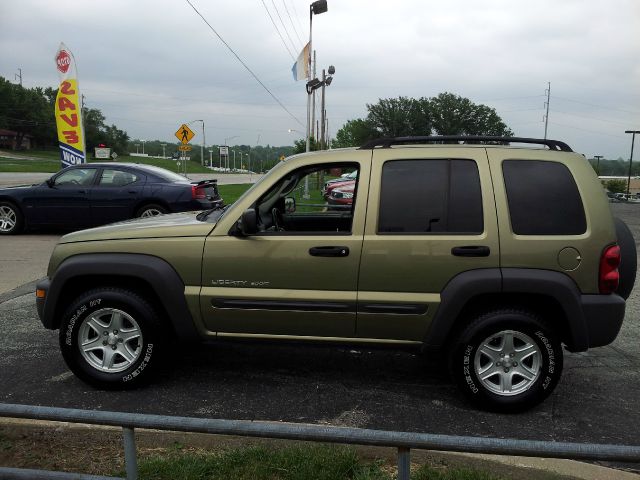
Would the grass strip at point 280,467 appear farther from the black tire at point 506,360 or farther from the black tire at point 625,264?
the black tire at point 625,264

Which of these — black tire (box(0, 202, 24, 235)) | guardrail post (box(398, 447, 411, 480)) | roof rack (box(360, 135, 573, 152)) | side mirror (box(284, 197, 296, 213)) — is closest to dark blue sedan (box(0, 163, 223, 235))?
black tire (box(0, 202, 24, 235))

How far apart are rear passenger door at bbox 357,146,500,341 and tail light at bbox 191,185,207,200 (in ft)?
25.2

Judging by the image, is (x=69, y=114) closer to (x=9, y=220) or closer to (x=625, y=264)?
(x=9, y=220)

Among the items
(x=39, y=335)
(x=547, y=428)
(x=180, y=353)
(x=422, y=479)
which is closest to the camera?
(x=422, y=479)

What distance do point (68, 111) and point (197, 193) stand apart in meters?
8.50

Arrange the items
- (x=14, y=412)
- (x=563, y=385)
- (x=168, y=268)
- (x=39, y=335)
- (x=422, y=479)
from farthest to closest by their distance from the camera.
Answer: (x=39, y=335) → (x=563, y=385) → (x=168, y=268) → (x=422, y=479) → (x=14, y=412)

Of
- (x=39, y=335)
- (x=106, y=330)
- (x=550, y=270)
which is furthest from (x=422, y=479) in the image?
(x=39, y=335)

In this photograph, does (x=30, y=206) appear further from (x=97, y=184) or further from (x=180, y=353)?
(x=180, y=353)

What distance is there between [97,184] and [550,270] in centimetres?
964

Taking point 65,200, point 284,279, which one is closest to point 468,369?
point 284,279

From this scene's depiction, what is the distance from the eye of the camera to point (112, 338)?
13.1 feet

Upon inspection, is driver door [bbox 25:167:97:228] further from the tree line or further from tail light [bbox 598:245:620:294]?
the tree line

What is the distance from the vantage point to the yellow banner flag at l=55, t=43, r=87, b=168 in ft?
55.8

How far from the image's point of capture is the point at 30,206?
1130cm
